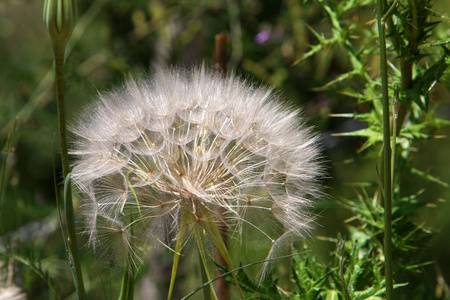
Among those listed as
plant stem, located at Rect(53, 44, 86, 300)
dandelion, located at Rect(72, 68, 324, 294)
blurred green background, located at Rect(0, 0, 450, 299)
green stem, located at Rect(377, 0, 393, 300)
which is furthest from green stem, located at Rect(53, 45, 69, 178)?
blurred green background, located at Rect(0, 0, 450, 299)

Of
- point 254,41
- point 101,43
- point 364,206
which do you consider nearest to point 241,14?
point 254,41

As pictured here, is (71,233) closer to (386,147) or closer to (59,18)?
(59,18)

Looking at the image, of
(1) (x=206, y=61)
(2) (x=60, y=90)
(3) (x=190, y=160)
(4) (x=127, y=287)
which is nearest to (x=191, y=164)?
(3) (x=190, y=160)

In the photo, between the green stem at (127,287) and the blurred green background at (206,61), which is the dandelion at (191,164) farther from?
the blurred green background at (206,61)

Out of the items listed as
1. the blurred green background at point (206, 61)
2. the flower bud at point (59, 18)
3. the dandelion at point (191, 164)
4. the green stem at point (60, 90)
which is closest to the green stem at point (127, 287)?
the dandelion at point (191, 164)

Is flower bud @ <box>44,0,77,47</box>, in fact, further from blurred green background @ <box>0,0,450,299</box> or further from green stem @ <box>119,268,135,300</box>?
blurred green background @ <box>0,0,450,299</box>

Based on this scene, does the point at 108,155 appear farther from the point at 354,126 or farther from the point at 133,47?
the point at 354,126
